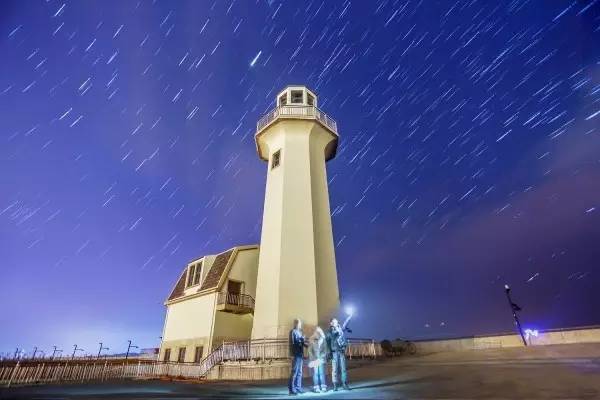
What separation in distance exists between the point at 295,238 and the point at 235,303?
6.22 metres

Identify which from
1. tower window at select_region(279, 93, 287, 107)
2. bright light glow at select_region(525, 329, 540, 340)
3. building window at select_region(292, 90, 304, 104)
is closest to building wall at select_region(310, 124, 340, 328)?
building window at select_region(292, 90, 304, 104)

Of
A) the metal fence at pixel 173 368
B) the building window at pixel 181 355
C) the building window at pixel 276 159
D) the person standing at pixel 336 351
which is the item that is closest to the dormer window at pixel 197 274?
the building window at pixel 181 355

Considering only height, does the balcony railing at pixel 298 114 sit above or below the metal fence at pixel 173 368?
above

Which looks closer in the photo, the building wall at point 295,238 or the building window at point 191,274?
the building wall at point 295,238

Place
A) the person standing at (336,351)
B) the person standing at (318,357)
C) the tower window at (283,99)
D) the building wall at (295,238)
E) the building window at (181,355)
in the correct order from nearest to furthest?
the person standing at (318,357), the person standing at (336,351), the building wall at (295,238), the building window at (181,355), the tower window at (283,99)

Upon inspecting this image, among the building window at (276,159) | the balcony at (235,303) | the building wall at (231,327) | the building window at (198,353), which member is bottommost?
the building window at (198,353)

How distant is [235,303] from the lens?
20.7m

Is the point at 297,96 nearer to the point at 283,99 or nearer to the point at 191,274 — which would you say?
the point at 283,99

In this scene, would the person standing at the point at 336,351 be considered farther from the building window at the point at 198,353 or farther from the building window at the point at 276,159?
the building window at the point at 198,353

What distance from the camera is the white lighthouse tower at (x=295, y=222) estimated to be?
16844 millimetres

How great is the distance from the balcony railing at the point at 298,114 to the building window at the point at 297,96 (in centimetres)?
179

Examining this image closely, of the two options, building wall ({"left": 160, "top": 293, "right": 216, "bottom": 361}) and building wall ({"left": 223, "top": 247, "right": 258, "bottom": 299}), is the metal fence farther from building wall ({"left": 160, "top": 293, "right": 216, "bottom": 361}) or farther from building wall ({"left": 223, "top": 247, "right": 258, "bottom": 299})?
building wall ({"left": 223, "top": 247, "right": 258, "bottom": 299})

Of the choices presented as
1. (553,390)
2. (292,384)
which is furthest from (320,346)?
(553,390)

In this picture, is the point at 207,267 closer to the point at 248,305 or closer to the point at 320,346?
the point at 248,305
